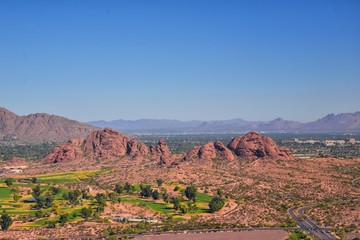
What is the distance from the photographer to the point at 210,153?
552ft

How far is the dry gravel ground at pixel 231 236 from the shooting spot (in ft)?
252

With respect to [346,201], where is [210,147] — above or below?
above

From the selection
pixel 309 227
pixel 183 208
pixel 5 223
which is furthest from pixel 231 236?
pixel 5 223

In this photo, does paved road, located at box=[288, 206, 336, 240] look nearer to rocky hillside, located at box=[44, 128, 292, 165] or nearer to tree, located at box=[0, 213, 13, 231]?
tree, located at box=[0, 213, 13, 231]

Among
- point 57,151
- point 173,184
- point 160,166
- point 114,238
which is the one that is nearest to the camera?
point 114,238

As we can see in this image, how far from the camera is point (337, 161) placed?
16825 cm

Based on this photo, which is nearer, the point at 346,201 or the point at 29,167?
the point at 346,201

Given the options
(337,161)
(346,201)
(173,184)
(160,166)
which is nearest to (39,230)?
(173,184)

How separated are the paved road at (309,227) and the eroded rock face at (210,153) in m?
67.7

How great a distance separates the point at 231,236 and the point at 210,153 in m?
90.3

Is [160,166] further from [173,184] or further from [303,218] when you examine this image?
[303,218]

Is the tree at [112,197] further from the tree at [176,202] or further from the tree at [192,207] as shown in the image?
the tree at [192,207]

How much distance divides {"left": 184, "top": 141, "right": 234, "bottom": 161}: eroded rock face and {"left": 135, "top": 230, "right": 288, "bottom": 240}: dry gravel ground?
Result: 85.1m

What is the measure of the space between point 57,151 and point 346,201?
125 meters
